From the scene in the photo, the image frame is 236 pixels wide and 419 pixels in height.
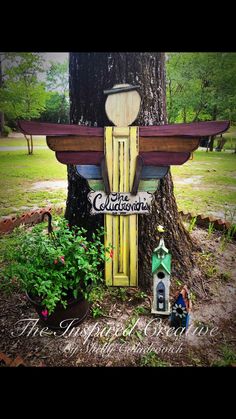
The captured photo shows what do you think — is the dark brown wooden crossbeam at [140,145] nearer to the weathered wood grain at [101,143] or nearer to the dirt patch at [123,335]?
the weathered wood grain at [101,143]

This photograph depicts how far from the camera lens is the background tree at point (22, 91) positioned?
2.43 metres

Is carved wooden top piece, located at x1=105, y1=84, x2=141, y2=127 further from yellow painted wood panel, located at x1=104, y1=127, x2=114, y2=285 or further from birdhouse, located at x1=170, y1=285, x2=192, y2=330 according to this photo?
birdhouse, located at x1=170, y1=285, x2=192, y2=330

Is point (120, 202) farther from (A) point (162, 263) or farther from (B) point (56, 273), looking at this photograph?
(B) point (56, 273)

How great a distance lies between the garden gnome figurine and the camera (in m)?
2.30

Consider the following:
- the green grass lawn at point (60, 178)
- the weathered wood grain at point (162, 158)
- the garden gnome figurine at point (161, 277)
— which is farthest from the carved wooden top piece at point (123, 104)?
the garden gnome figurine at point (161, 277)

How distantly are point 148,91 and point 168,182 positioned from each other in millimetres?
766

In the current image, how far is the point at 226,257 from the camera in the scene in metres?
3.15

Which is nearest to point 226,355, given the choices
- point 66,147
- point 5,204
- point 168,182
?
point 168,182

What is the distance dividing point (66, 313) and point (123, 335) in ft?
1.52

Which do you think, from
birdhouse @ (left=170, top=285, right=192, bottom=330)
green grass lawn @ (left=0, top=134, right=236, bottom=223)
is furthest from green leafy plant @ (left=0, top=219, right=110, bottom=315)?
birdhouse @ (left=170, top=285, right=192, bottom=330)

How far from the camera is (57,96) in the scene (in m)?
2.60

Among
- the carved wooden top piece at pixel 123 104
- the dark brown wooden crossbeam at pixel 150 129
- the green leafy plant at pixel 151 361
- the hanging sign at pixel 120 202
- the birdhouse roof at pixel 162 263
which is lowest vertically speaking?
the green leafy plant at pixel 151 361

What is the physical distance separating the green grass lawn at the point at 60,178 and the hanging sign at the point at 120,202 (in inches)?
3.0
